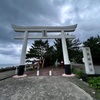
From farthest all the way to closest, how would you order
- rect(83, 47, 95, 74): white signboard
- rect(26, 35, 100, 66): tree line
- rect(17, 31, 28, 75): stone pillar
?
rect(26, 35, 100, 66): tree line → rect(17, 31, 28, 75): stone pillar → rect(83, 47, 95, 74): white signboard

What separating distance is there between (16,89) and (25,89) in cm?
47

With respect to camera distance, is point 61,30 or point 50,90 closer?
point 50,90

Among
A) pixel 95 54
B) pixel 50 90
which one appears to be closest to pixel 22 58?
pixel 50 90

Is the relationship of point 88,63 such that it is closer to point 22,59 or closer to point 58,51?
point 22,59

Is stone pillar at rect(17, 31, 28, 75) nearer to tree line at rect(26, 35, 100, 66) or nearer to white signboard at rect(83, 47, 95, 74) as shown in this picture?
white signboard at rect(83, 47, 95, 74)

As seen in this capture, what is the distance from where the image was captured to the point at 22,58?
30.2 feet

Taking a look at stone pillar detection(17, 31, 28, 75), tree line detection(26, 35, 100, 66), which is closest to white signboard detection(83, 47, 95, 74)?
stone pillar detection(17, 31, 28, 75)

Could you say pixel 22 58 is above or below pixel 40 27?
below

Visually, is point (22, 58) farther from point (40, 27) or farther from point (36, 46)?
point (36, 46)

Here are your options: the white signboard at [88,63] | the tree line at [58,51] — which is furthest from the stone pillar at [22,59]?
the tree line at [58,51]

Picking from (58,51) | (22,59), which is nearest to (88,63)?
(22,59)

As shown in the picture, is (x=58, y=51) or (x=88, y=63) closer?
(x=88, y=63)

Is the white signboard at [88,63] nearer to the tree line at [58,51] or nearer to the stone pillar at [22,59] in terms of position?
the stone pillar at [22,59]

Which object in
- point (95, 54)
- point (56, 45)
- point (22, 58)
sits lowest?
point (22, 58)
